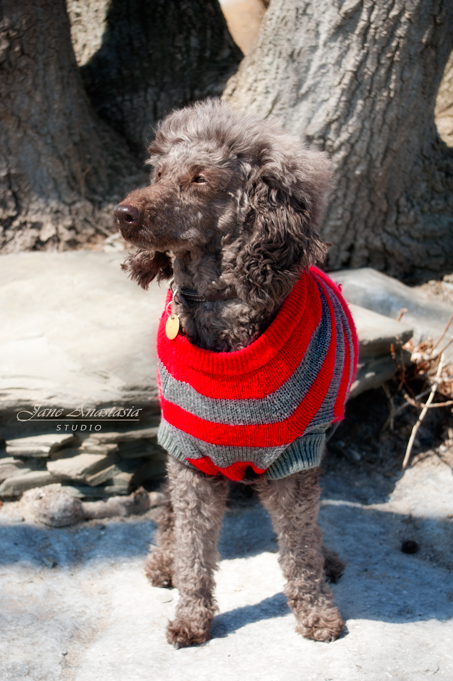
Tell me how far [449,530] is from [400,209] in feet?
7.34

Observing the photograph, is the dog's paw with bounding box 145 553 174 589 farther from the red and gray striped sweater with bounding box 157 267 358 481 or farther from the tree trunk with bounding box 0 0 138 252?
the tree trunk with bounding box 0 0 138 252

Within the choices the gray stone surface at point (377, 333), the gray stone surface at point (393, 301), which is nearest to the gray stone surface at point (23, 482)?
the gray stone surface at point (377, 333)

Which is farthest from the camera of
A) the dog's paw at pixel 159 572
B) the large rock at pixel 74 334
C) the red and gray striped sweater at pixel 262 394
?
the large rock at pixel 74 334

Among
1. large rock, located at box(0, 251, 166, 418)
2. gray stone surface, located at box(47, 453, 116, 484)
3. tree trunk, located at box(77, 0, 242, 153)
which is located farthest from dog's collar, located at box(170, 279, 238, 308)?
tree trunk, located at box(77, 0, 242, 153)

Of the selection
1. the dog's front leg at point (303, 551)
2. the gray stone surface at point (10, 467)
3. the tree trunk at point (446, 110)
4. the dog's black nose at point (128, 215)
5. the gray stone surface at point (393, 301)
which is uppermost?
the tree trunk at point (446, 110)

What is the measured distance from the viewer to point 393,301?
394 cm

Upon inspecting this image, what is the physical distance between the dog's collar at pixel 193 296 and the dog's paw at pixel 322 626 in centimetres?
130

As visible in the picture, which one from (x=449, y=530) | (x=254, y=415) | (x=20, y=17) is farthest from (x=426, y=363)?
(x=20, y=17)

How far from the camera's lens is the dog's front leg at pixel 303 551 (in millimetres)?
2193

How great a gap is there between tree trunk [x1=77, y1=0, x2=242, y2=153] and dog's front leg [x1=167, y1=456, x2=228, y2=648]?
126 inches

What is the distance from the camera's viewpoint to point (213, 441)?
2.06 metres

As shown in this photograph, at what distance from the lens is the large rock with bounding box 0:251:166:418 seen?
284 centimetres

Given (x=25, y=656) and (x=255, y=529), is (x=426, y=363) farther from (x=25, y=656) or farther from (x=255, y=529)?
(x=25, y=656)

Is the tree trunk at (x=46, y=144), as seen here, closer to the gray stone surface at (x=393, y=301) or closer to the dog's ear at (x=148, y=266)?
the gray stone surface at (x=393, y=301)
